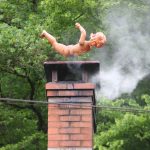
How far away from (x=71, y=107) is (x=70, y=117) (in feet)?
0.31

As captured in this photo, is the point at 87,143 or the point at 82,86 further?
the point at 82,86

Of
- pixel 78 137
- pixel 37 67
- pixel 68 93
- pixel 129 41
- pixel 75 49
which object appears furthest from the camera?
pixel 129 41

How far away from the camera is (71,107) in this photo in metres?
5.22

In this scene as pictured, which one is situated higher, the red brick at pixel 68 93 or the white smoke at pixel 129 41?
the white smoke at pixel 129 41

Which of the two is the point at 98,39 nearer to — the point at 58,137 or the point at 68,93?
the point at 68,93

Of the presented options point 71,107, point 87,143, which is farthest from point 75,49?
point 87,143

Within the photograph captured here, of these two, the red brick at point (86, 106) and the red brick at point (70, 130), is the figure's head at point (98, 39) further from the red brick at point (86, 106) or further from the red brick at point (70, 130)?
the red brick at point (70, 130)

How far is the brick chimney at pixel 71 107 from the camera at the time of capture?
5.16 meters

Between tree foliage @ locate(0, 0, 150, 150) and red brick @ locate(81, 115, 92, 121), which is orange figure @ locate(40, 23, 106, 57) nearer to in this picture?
red brick @ locate(81, 115, 92, 121)

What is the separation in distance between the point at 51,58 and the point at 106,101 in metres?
1.78

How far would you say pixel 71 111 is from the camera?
5.21 metres

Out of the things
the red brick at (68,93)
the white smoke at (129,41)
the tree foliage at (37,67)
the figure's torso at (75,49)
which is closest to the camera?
the red brick at (68,93)

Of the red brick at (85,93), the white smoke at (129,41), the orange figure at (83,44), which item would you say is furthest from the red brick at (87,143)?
the white smoke at (129,41)

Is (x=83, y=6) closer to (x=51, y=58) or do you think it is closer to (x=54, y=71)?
(x=51, y=58)
